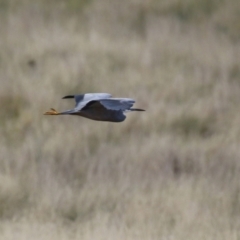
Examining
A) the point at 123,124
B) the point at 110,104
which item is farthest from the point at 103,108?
the point at 123,124

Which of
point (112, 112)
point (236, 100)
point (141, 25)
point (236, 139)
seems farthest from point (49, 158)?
point (141, 25)

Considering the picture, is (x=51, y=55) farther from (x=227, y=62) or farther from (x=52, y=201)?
(x=52, y=201)

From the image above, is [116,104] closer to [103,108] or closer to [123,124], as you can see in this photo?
[103,108]

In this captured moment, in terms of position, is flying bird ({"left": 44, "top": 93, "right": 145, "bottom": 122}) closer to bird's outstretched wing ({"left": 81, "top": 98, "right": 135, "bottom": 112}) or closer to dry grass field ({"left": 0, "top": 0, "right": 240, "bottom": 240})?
bird's outstretched wing ({"left": 81, "top": 98, "right": 135, "bottom": 112})

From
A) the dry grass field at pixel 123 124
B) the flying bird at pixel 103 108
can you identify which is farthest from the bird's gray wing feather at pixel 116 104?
the dry grass field at pixel 123 124

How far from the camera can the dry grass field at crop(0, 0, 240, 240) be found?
4.48 meters

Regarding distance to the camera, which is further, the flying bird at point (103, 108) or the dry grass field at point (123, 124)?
the dry grass field at point (123, 124)

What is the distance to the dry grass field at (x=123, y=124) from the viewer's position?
4477mm

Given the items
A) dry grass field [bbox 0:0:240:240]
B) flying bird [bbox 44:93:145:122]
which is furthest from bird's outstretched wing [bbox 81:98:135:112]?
dry grass field [bbox 0:0:240:240]

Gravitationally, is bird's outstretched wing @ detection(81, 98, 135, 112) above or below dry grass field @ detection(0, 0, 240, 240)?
above

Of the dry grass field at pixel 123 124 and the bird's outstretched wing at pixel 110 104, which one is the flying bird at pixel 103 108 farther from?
the dry grass field at pixel 123 124

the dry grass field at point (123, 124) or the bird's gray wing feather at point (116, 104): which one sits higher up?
the bird's gray wing feather at point (116, 104)

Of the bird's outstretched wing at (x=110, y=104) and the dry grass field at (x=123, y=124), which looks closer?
the bird's outstretched wing at (x=110, y=104)

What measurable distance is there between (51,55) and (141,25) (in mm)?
1534
